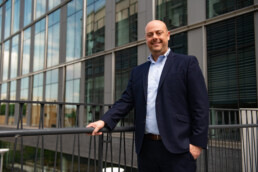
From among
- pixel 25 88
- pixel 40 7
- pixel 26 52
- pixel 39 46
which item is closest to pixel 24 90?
pixel 25 88

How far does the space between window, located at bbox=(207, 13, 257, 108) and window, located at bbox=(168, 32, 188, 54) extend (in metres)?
1.13

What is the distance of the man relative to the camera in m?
1.97

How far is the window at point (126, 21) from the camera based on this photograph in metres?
13.8

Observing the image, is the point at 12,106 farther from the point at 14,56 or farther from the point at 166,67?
the point at 166,67

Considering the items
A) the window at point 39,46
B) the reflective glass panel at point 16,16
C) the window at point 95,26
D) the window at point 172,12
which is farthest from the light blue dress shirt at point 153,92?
the reflective glass panel at point 16,16

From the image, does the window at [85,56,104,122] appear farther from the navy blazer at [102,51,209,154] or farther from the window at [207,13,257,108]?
the navy blazer at [102,51,209,154]

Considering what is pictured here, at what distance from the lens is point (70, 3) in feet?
64.2

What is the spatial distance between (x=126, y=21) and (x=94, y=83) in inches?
180

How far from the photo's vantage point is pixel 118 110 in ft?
7.86

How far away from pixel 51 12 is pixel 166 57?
2202 centimetres

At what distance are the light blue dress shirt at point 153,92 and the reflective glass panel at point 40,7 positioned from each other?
931 inches

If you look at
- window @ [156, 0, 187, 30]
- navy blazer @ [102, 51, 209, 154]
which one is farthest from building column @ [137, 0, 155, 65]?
navy blazer @ [102, 51, 209, 154]

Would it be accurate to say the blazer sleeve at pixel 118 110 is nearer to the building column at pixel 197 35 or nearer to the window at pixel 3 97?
the building column at pixel 197 35

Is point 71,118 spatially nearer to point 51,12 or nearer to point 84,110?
point 84,110
